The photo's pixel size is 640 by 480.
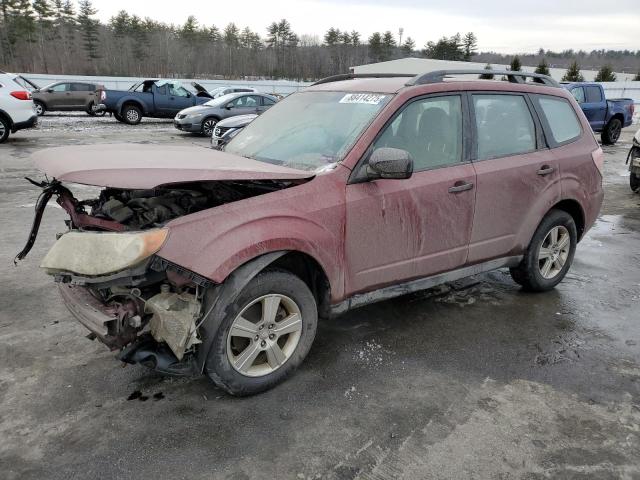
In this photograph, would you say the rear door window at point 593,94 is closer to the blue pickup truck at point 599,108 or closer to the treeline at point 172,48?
the blue pickup truck at point 599,108

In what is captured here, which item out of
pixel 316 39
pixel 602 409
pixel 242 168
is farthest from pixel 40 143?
pixel 316 39

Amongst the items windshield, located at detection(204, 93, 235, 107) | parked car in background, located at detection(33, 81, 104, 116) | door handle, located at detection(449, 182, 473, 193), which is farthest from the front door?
parked car in background, located at detection(33, 81, 104, 116)

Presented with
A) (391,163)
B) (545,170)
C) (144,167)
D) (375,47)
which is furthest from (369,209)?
(375,47)

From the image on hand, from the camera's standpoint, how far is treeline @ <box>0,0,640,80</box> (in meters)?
56.3

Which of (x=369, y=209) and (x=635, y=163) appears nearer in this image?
(x=369, y=209)

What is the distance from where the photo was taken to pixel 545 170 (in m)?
4.23

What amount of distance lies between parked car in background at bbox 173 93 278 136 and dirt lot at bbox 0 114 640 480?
12705 mm

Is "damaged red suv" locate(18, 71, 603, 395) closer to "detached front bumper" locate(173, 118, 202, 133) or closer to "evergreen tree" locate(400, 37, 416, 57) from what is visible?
"detached front bumper" locate(173, 118, 202, 133)

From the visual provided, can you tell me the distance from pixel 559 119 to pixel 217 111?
552 inches

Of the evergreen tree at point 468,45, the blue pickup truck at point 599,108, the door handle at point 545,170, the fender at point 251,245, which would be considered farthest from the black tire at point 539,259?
the evergreen tree at point 468,45

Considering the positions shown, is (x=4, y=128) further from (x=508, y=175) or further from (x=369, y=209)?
(x=508, y=175)

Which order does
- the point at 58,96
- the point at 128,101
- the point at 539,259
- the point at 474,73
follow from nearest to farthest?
1. the point at 474,73
2. the point at 539,259
3. the point at 128,101
4. the point at 58,96

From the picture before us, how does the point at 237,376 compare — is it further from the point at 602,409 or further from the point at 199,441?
the point at 602,409

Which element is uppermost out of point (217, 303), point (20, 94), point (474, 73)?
point (474, 73)
